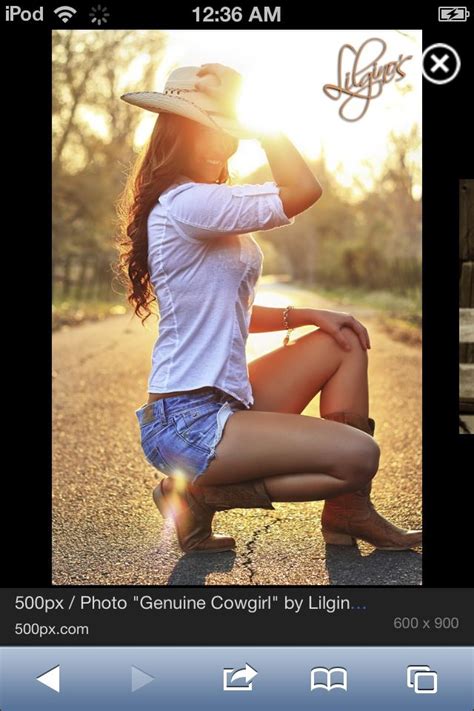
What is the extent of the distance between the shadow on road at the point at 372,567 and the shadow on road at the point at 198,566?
305 millimetres

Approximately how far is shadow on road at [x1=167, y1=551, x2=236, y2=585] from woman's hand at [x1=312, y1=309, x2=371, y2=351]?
2.42 feet

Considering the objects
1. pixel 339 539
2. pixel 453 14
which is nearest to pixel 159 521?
pixel 339 539

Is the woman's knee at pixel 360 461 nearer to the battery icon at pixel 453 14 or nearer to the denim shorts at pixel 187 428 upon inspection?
the denim shorts at pixel 187 428

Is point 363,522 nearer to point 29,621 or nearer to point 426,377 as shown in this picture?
point 426,377

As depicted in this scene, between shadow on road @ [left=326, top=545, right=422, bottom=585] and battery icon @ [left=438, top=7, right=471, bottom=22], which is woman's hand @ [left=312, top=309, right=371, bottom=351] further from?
battery icon @ [left=438, top=7, right=471, bottom=22]

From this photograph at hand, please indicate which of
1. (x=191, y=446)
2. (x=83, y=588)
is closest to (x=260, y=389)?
(x=191, y=446)

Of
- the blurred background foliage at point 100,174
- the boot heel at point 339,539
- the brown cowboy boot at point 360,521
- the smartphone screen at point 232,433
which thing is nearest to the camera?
the smartphone screen at point 232,433

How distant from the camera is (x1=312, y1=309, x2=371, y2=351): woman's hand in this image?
263 cm

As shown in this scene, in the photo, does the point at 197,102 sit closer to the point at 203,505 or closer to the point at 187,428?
the point at 187,428

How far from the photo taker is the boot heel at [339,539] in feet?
8.98

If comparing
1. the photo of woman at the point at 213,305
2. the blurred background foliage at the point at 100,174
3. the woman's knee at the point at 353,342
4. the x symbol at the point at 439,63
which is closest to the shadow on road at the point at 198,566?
the photo of woman at the point at 213,305

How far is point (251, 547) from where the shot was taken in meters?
2.77

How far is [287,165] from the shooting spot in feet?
7.45

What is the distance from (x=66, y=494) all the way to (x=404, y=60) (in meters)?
2.10
